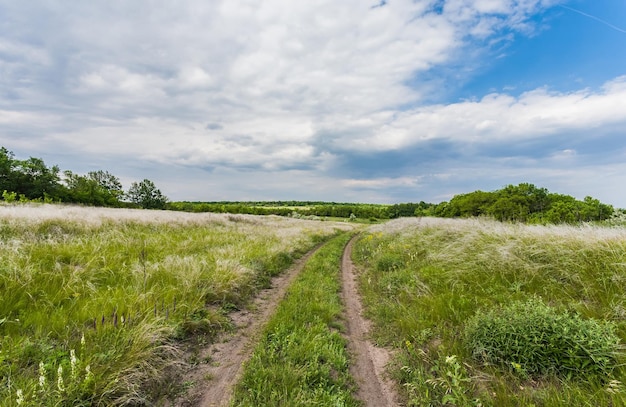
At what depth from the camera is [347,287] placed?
9.61m

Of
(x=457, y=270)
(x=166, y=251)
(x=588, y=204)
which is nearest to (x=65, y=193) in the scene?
(x=166, y=251)

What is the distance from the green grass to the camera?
352 cm

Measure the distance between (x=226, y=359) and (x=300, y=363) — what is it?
1.33 meters

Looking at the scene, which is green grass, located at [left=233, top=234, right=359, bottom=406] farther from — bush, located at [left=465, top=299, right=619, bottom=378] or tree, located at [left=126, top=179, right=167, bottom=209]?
tree, located at [left=126, top=179, right=167, bottom=209]

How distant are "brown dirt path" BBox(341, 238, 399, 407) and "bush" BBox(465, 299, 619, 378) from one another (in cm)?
153

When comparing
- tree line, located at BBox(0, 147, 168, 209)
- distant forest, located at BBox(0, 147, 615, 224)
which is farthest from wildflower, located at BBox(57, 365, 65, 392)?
tree line, located at BBox(0, 147, 168, 209)

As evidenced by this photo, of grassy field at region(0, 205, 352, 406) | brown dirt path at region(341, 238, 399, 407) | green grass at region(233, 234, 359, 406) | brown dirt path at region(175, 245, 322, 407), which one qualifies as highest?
grassy field at region(0, 205, 352, 406)

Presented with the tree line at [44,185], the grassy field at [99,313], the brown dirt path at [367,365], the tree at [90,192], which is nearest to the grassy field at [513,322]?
the brown dirt path at [367,365]

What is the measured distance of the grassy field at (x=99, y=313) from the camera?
3.07m

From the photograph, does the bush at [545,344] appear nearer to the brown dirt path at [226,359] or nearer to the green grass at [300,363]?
the green grass at [300,363]

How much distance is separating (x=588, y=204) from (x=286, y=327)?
156 feet

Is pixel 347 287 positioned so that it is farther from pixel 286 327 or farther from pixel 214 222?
pixel 214 222

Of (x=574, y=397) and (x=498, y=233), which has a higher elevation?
(x=498, y=233)

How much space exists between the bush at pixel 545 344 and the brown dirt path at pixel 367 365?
60.3 inches
